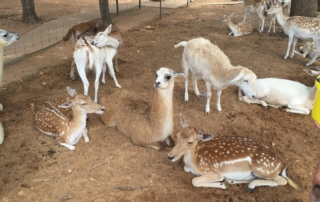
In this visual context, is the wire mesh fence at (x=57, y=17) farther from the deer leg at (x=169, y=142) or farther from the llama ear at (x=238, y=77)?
the llama ear at (x=238, y=77)

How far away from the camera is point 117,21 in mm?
10938

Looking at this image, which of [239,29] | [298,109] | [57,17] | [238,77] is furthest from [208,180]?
[57,17]

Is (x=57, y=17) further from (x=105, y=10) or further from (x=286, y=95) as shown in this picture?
(x=286, y=95)

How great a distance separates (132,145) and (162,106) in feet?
2.41

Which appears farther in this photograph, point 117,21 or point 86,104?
point 117,21

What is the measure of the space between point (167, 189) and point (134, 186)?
40 cm

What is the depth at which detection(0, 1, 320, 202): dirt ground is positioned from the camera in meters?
3.68

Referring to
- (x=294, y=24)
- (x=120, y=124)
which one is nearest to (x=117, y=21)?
(x=294, y=24)

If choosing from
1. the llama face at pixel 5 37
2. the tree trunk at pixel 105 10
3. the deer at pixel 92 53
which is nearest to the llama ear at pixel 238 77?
the deer at pixel 92 53

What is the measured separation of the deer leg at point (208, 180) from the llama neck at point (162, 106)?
988 millimetres

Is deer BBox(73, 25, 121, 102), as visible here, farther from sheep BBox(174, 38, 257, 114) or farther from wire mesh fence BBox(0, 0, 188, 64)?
wire mesh fence BBox(0, 0, 188, 64)

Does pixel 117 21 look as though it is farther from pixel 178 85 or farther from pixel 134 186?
pixel 134 186

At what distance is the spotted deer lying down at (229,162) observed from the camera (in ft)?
12.0

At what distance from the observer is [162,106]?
14.3 ft
